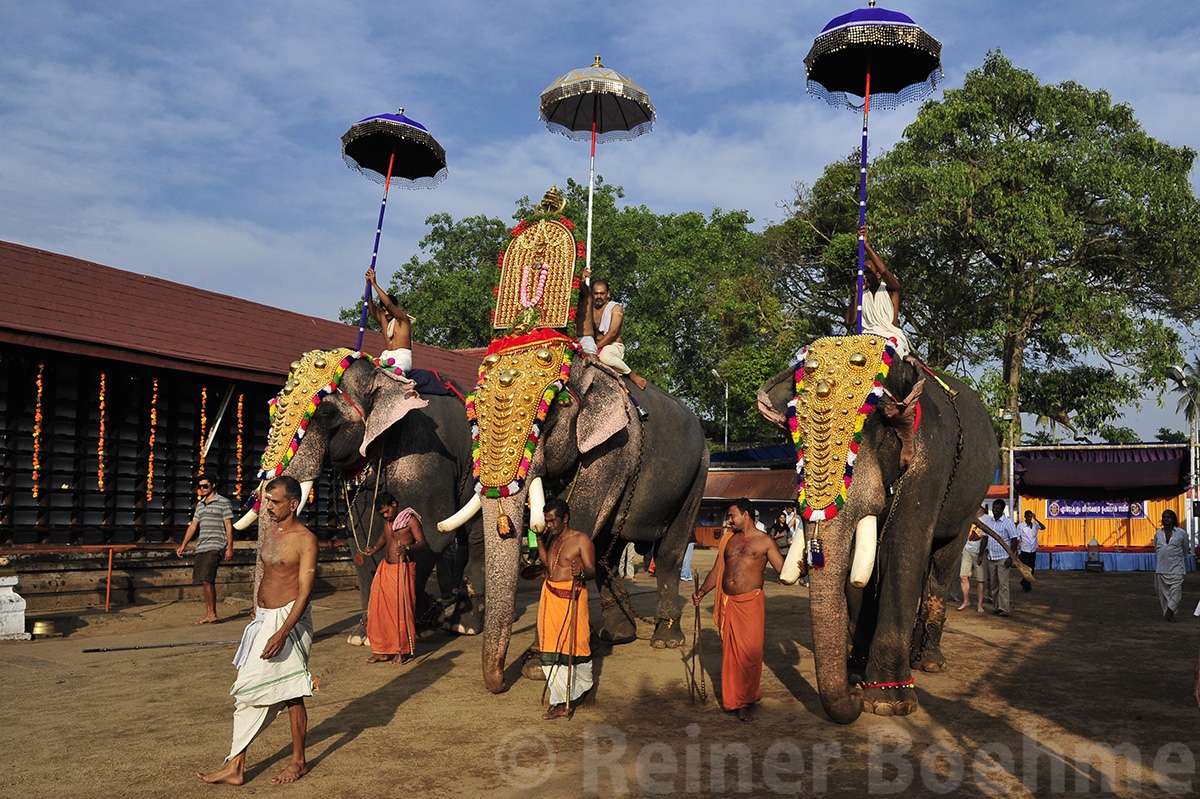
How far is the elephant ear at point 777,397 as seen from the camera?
697 centimetres

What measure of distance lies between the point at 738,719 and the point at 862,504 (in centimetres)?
179

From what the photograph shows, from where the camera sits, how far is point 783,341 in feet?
96.3

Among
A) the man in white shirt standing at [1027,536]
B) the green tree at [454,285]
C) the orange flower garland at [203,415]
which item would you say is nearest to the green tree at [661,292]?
the green tree at [454,285]

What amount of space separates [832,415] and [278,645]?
12.1 feet

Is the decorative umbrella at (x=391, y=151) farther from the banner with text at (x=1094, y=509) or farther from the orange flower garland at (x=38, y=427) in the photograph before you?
the banner with text at (x=1094, y=509)

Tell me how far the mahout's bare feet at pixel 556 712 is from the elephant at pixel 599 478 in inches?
19.3

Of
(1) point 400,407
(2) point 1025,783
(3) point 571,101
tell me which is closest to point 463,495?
(1) point 400,407

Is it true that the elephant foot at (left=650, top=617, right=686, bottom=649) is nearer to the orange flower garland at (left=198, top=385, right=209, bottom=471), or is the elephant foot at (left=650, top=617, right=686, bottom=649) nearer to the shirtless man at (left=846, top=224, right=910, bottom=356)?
the shirtless man at (left=846, top=224, right=910, bottom=356)

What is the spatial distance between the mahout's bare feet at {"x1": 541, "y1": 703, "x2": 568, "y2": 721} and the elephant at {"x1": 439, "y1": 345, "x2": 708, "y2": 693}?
491 mm

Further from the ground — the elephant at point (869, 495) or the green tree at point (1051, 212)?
the green tree at point (1051, 212)

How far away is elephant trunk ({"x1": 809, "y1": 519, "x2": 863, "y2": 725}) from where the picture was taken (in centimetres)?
597

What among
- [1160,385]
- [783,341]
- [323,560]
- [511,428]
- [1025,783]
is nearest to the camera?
[1025,783]

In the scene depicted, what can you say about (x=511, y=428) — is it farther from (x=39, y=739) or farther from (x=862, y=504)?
(x=39, y=739)

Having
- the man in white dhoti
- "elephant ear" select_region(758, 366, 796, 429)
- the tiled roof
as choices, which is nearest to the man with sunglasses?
the tiled roof
